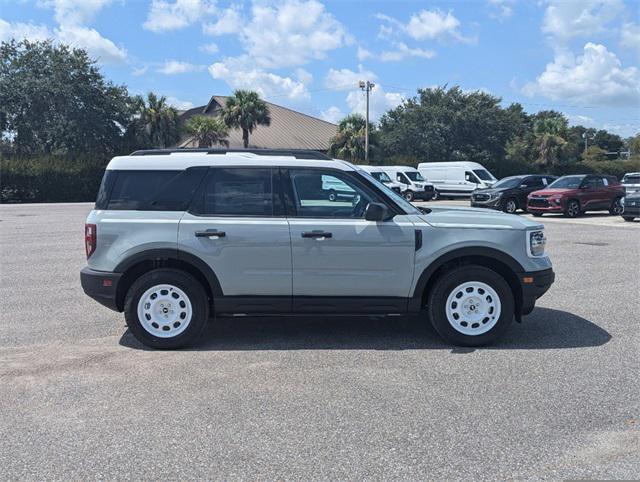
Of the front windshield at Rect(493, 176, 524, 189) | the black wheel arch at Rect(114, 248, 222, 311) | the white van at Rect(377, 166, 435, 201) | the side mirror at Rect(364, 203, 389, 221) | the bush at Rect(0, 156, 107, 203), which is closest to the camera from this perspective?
the side mirror at Rect(364, 203, 389, 221)

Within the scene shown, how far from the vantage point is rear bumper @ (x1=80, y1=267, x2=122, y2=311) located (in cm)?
572

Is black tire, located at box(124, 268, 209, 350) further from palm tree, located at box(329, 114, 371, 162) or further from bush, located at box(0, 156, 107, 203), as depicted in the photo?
palm tree, located at box(329, 114, 371, 162)

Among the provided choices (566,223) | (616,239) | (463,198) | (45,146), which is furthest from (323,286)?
(45,146)

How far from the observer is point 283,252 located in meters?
5.64

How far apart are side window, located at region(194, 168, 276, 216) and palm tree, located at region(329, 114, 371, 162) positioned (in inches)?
1631

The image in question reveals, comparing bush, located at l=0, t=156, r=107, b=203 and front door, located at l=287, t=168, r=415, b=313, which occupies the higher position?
bush, located at l=0, t=156, r=107, b=203

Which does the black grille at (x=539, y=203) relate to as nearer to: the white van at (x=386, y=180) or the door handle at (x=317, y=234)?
the white van at (x=386, y=180)

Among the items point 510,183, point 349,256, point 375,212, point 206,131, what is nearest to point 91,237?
point 349,256

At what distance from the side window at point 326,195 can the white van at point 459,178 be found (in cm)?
2970

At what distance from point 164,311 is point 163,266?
0.44 meters

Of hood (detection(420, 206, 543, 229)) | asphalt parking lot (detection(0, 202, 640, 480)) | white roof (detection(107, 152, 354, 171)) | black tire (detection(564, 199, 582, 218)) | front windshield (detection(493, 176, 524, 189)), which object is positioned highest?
front windshield (detection(493, 176, 524, 189))

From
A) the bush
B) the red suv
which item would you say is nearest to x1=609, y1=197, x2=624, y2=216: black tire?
the red suv

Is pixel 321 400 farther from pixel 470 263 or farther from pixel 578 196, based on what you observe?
pixel 578 196

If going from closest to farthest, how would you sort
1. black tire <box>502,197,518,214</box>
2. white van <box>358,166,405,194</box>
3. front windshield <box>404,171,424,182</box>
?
black tire <box>502,197,518,214</box> → white van <box>358,166,405,194</box> → front windshield <box>404,171,424,182</box>
